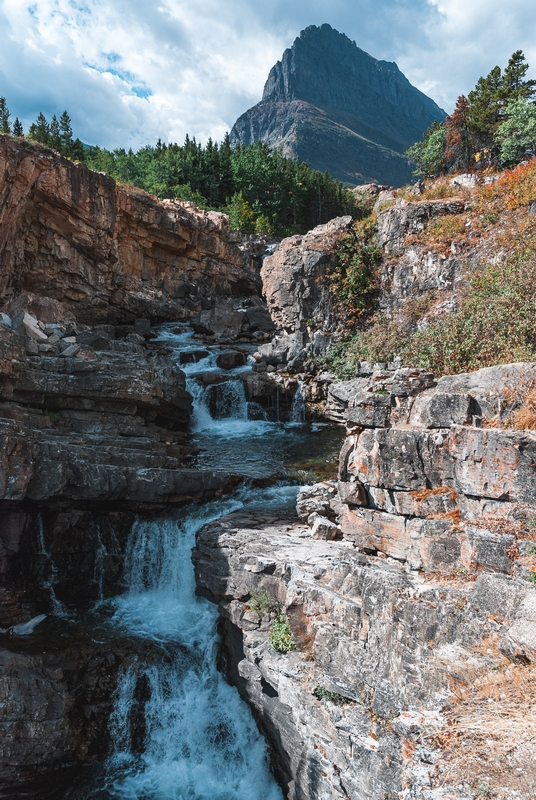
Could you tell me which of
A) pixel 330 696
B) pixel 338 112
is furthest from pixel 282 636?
pixel 338 112

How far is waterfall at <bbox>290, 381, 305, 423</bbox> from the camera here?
19125mm

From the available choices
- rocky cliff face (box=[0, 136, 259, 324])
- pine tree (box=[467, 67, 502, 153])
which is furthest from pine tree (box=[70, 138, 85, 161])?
pine tree (box=[467, 67, 502, 153])

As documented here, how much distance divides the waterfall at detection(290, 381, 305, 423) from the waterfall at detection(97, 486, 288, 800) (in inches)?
393

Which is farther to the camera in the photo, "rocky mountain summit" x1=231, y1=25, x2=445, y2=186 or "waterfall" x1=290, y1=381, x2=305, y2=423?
"rocky mountain summit" x1=231, y1=25, x2=445, y2=186

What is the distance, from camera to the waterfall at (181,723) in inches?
292

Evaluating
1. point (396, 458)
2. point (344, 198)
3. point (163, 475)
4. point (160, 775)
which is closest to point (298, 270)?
point (163, 475)

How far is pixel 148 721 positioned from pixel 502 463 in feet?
23.6

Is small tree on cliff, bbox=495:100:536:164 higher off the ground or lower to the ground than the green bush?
higher

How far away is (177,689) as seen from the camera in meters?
8.39

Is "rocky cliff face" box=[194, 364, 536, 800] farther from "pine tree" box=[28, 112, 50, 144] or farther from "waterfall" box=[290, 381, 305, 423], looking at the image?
"pine tree" box=[28, 112, 50, 144]

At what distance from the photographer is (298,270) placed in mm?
21984

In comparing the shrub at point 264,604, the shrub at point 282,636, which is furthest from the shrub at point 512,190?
the shrub at point 282,636

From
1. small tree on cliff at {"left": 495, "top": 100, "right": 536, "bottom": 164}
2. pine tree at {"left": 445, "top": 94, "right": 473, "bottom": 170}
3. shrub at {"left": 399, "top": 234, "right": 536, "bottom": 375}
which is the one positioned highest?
pine tree at {"left": 445, "top": 94, "right": 473, "bottom": 170}

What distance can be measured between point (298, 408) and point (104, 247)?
43.1 ft
